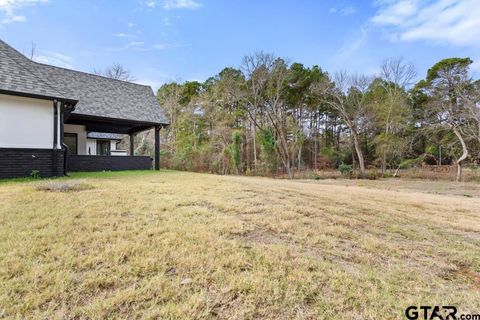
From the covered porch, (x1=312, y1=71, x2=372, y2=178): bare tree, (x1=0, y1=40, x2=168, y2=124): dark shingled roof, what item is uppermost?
(x1=312, y1=71, x2=372, y2=178): bare tree

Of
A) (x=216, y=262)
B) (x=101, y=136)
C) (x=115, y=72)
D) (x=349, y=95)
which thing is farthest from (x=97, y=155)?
(x=349, y=95)

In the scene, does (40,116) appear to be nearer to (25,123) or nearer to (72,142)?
(25,123)

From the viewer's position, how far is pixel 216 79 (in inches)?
960

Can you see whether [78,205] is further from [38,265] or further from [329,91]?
[329,91]

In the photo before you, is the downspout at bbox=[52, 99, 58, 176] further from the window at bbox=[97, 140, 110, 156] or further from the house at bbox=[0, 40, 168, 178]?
the window at bbox=[97, 140, 110, 156]

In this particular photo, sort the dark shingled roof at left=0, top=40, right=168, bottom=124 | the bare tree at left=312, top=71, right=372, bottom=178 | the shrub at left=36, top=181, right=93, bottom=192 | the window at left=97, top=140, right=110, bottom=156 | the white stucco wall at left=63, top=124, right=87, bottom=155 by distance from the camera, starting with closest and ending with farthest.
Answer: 1. the shrub at left=36, top=181, right=93, bottom=192
2. the dark shingled roof at left=0, top=40, right=168, bottom=124
3. the white stucco wall at left=63, top=124, right=87, bottom=155
4. the window at left=97, top=140, right=110, bottom=156
5. the bare tree at left=312, top=71, right=372, bottom=178

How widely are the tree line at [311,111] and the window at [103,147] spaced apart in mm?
5076

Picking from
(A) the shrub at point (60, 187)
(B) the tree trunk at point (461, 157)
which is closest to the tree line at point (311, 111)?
(B) the tree trunk at point (461, 157)

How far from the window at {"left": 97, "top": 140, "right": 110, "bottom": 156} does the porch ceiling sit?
3437 mm

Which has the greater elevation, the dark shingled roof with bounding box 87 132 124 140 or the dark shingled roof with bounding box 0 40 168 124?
the dark shingled roof with bounding box 0 40 168 124

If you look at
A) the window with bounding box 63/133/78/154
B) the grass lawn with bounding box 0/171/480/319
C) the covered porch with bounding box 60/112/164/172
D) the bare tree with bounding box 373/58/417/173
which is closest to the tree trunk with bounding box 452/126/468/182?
the bare tree with bounding box 373/58/417/173

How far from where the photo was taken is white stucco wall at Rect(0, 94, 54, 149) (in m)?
7.02

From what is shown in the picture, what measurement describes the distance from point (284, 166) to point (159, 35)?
14.0 meters

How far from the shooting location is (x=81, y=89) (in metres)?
11.3
